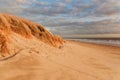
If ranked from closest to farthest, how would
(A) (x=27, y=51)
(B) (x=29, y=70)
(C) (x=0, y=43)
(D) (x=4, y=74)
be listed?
(D) (x=4, y=74) → (B) (x=29, y=70) → (A) (x=27, y=51) → (C) (x=0, y=43)

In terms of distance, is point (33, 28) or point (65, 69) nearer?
point (65, 69)

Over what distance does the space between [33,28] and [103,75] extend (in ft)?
29.1

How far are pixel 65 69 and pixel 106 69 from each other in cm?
280

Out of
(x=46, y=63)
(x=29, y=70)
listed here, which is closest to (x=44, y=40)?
(x=46, y=63)

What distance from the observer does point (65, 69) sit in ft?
29.8

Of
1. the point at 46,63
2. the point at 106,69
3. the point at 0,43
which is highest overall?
the point at 0,43

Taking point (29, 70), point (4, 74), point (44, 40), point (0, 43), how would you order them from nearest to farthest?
1. point (4, 74)
2. point (29, 70)
3. point (0, 43)
4. point (44, 40)

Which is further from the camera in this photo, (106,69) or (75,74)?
(106,69)

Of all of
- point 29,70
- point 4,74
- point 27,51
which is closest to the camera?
point 4,74

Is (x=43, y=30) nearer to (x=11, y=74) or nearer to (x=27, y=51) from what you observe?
(x=27, y=51)

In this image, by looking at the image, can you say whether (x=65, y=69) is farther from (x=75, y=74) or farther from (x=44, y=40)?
(x=44, y=40)

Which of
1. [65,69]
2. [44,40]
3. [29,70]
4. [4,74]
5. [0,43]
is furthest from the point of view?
[44,40]

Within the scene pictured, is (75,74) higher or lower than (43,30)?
lower

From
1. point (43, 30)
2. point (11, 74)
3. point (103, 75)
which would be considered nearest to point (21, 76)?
point (11, 74)
